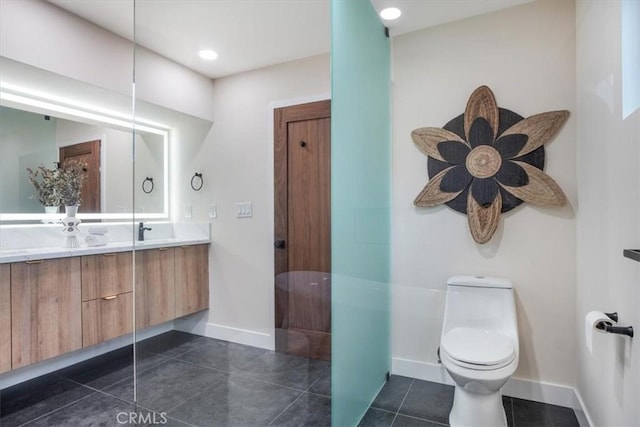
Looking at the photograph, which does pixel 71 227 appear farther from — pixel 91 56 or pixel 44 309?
pixel 91 56

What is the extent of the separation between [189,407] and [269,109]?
7.35 ft

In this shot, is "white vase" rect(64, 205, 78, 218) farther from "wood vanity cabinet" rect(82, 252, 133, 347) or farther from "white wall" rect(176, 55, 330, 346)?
"white wall" rect(176, 55, 330, 346)

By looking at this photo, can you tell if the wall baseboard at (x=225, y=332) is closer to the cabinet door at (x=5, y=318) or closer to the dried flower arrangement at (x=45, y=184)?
the cabinet door at (x=5, y=318)

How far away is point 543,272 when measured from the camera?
1.99 metres

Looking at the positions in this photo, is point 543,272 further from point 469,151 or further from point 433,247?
point 469,151

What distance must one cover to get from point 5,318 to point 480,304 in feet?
8.77

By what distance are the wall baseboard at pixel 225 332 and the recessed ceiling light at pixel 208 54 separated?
2.17 metres

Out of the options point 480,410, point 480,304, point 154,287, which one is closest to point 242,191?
point 154,287

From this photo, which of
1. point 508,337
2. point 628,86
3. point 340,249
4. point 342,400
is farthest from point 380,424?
point 628,86

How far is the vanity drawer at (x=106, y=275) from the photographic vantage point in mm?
2221

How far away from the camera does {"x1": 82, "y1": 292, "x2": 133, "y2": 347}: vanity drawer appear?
221 cm

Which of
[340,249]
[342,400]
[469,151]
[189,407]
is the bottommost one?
[189,407]

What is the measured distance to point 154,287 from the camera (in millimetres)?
2586

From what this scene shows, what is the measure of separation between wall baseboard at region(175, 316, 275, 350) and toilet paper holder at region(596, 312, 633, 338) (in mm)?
2223
